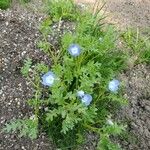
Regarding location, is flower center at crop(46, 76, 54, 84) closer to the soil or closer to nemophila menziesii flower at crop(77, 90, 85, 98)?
nemophila menziesii flower at crop(77, 90, 85, 98)

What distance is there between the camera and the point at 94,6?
4.37 metres

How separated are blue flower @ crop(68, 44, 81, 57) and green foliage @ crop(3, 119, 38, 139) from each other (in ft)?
1.59

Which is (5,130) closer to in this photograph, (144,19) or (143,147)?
(143,147)

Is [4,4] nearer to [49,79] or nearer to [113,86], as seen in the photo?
[49,79]

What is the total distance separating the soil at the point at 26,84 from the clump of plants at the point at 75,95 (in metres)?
0.07

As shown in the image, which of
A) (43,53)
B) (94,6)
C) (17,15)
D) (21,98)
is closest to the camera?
(21,98)

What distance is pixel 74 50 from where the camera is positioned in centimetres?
309

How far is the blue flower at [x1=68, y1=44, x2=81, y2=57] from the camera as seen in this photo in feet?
10.1

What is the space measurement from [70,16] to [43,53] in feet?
1.84

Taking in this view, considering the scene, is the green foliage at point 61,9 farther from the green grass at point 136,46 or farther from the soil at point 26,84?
the green grass at point 136,46

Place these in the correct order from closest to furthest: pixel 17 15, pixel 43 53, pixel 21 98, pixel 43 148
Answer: pixel 43 148, pixel 21 98, pixel 43 53, pixel 17 15

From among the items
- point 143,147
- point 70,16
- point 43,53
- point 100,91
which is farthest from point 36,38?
point 143,147

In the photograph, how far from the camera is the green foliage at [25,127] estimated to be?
3.02m

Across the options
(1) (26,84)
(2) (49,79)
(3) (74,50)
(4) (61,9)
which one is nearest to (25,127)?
(2) (49,79)
